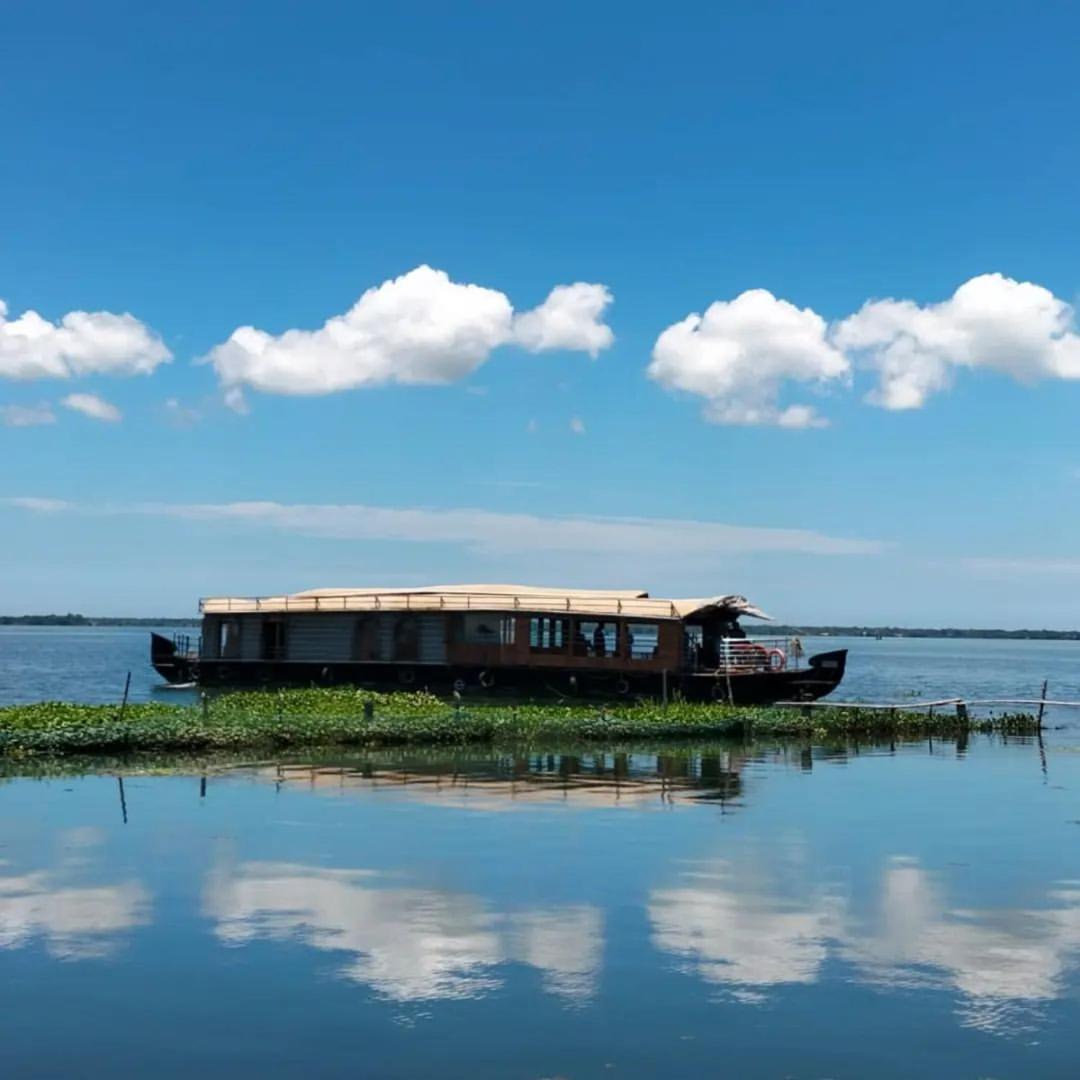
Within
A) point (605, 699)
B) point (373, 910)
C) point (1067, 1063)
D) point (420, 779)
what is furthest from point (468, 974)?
point (605, 699)

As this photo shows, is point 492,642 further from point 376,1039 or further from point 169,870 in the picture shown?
point 376,1039

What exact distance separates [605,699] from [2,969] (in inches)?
1400

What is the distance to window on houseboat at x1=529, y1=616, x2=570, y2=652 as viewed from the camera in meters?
48.3

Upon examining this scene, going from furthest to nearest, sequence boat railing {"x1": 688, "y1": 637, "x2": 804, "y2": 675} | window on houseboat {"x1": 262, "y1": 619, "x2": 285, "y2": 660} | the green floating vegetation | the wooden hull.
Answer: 1. window on houseboat {"x1": 262, "y1": 619, "x2": 285, "y2": 660}
2. boat railing {"x1": 688, "y1": 637, "x2": 804, "y2": 675}
3. the wooden hull
4. the green floating vegetation

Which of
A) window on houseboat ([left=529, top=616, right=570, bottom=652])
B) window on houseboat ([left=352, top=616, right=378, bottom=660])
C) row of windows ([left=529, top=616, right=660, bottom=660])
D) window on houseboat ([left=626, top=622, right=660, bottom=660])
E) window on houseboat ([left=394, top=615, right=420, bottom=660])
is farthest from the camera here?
window on houseboat ([left=352, top=616, right=378, bottom=660])

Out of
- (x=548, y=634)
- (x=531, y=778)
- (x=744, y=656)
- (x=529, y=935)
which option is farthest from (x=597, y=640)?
(x=529, y=935)

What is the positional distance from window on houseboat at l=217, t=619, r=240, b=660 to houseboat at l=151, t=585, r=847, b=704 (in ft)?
0.23

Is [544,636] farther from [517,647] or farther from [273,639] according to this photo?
[273,639]

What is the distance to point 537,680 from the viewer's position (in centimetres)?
4834

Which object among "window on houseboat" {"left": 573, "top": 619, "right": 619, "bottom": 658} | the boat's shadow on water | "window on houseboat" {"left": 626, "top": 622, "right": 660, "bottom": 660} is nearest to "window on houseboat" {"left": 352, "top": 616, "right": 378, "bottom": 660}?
"window on houseboat" {"left": 573, "top": 619, "right": 619, "bottom": 658}

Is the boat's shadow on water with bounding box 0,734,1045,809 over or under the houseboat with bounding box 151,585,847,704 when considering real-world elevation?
under

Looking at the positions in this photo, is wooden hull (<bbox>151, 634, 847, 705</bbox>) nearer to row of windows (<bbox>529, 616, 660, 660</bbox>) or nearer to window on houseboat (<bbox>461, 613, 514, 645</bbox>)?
row of windows (<bbox>529, 616, 660, 660</bbox>)

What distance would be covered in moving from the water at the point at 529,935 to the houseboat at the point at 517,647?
2218cm

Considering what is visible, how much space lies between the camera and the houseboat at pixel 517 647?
Answer: 45.9m
